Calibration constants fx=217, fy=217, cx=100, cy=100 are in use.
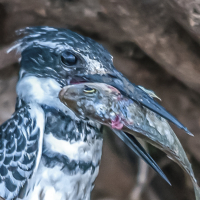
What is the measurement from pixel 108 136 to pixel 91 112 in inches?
13.5

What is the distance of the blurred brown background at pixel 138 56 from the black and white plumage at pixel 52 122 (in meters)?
0.16

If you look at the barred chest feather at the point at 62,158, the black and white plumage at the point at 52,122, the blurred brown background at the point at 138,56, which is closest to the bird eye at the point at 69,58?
the black and white plumage at the point at 52,122

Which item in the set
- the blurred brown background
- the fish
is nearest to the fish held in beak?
the fish

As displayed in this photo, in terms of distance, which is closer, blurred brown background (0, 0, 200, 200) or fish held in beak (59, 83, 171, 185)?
fish held in beak (59, 83, 171, 185)

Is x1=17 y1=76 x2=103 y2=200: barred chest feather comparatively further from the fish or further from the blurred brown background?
the blurred brown background

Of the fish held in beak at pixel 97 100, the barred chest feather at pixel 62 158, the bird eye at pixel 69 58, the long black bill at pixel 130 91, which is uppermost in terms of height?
the long black bill at pixel 130 91

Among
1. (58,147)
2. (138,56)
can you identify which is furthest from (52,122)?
(138,56)

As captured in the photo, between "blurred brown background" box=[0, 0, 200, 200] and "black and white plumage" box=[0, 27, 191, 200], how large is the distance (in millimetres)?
159

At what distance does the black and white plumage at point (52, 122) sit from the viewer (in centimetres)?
45

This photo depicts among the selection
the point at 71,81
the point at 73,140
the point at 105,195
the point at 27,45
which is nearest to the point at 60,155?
the point at 73,140

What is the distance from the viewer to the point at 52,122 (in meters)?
0.49

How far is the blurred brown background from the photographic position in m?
0.65

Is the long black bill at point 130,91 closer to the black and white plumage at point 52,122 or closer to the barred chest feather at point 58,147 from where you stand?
the black and white plumage at point 52,122

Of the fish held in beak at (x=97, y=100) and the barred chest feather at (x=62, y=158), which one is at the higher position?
the fish held in beak at (x=97, y=100)
